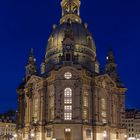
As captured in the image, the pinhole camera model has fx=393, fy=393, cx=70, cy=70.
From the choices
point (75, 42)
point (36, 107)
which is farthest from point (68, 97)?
point (75, 42)

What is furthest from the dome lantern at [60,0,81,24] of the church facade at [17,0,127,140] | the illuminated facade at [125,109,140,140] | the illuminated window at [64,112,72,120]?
the illuminated facade at [125,109,140,140]

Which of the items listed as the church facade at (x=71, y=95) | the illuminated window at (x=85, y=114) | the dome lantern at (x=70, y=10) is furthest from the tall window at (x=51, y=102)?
the dome lantern at (x=70, y=10)

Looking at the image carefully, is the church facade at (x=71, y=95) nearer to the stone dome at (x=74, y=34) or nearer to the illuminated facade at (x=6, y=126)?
the stone dome at (x=74, y=34)

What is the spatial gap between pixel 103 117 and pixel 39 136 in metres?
18.3

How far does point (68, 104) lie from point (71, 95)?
8.09 feet

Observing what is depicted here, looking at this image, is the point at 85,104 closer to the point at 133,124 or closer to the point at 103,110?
the point at 103,110

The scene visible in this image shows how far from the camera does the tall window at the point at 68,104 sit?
10031 centimetres

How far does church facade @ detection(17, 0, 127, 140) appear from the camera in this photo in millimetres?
100375

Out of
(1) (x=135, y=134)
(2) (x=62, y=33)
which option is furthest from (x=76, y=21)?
(1) (x=135, y=134)

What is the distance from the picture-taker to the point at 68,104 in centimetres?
10138

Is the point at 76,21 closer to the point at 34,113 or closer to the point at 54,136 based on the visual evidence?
the point at 34,113

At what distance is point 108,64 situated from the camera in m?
122

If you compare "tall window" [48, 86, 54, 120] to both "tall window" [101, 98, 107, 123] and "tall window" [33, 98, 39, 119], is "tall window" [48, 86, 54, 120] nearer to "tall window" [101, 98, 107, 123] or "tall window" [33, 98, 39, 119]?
"tall window" [33, 98, 39, 119]

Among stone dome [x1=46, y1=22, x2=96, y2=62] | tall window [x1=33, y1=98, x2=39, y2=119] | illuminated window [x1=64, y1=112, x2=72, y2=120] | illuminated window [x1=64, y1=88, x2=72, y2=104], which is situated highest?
stone dome [x1=46, y1=22, x2=96, y2=62]
